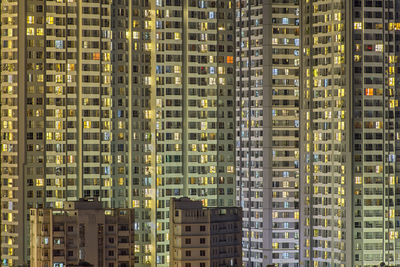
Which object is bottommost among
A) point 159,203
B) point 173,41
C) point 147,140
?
point 159,203

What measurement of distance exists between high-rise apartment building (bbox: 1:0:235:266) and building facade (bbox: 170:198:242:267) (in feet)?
37.3

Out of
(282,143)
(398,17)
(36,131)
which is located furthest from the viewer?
(282,143)

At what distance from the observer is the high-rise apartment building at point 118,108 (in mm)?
85875

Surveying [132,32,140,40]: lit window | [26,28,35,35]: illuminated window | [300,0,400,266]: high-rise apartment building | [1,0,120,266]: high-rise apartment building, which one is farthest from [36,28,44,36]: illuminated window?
[300,0,400,266]: high-rise apartment building

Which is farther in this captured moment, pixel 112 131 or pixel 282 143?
pixel 282 143

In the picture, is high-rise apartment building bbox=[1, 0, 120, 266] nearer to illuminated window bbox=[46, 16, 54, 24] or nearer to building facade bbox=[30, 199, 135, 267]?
illuminated window bbox=[46, 16, 54, 24]

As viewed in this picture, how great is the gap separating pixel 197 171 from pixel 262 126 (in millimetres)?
16549

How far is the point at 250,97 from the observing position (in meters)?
106

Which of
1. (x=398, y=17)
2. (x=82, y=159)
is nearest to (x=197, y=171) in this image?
(x=82, y=159)

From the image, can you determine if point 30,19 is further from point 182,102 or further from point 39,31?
point 182,102

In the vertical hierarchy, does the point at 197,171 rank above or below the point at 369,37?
below

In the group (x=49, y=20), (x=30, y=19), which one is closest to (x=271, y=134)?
(x=49, y=20)

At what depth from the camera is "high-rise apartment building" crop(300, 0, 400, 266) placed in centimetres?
9106

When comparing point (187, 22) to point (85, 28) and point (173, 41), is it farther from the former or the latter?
point (85, 28)
